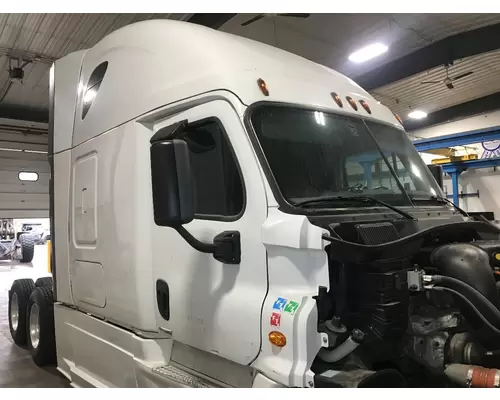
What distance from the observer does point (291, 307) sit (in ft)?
7.34

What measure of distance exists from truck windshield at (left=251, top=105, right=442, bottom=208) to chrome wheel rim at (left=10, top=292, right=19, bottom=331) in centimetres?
478

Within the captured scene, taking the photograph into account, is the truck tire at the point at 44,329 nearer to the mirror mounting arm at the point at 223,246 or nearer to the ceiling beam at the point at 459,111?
the mirror mounting arm at the point at 223,246

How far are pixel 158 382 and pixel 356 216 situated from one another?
1653mm

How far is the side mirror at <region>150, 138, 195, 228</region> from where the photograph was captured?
2.32m

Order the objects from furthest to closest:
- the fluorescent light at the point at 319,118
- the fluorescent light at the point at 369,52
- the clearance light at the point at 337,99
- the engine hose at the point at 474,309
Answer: the fluorescent light at the point at 369,52 < the clearance light at the point at 337,99 < the fluorescent light at the point at 319,118 < the engine hose at the point at 474,309

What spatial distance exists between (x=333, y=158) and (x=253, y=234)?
801 millimetres

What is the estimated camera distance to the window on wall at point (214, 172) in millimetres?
2637

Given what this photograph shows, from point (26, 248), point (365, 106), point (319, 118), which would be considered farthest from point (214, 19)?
point (26, 248)

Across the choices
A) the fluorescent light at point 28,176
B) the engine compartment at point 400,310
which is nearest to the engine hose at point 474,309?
the engine compartment at point 400,310

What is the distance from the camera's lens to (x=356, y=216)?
252 cm

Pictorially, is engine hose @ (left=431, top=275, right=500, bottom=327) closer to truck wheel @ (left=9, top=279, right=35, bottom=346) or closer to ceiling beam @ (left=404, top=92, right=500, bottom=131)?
truck wheel @ (left=9, top=279, right=35, bottom=346)

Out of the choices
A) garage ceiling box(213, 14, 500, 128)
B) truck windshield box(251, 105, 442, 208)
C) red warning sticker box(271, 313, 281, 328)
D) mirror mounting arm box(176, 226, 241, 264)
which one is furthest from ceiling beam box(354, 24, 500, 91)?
red warning sticker box(271, 313, 281, 328)

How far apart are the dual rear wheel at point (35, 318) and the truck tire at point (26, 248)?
10.4 meters
